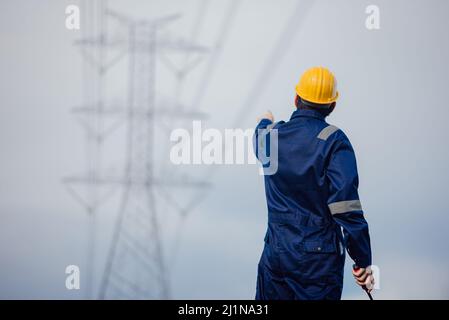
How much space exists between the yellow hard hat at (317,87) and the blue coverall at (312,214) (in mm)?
61

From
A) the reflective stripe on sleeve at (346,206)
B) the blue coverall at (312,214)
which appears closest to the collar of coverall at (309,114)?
the blue coverall at (312,214)

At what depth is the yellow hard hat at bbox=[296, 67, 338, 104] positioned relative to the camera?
8.63 feet

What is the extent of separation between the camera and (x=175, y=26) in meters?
3.71

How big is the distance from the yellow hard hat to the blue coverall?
0.06 m

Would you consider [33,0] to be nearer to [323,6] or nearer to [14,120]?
[14,120]

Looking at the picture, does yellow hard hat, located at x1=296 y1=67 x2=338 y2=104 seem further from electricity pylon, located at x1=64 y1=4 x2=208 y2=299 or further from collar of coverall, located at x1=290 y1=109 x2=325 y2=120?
electricity pylon, located at x1=64 y1=4 x2=208 y2=299

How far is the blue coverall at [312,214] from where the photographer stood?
2473 mm

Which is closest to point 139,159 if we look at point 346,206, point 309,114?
point 309,114

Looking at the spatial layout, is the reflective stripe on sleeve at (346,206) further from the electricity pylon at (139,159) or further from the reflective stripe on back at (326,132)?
the electricity pylon at (139,159)

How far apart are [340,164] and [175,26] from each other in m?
1.62

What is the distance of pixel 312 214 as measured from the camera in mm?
2592

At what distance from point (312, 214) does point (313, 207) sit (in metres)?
0.03
